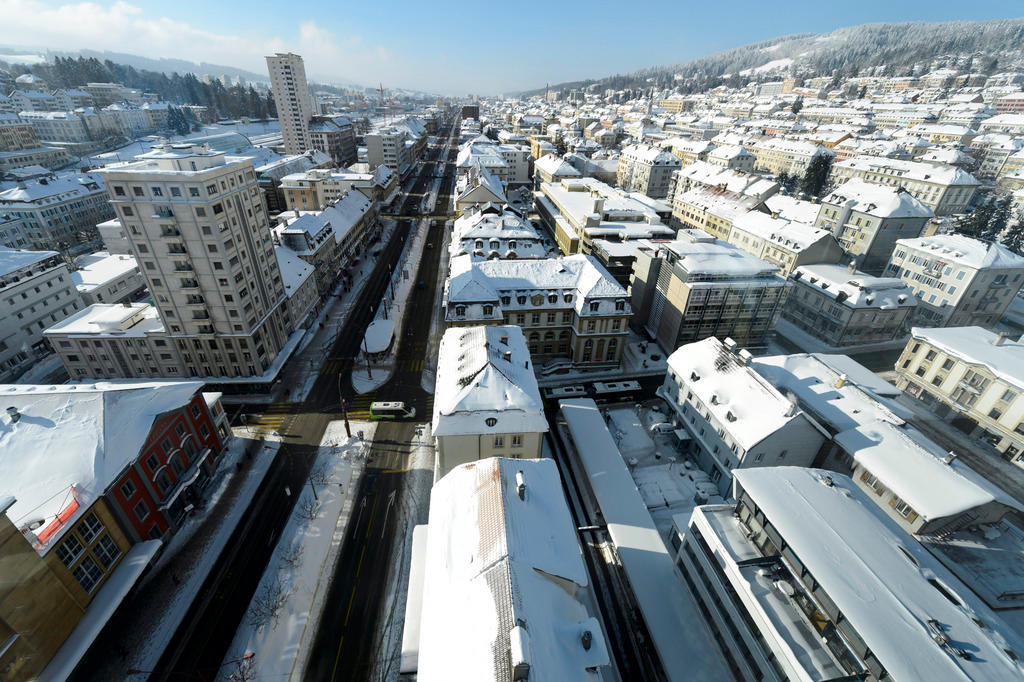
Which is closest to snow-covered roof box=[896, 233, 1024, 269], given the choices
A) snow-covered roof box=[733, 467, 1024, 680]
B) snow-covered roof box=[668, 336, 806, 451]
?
snow-covered roof box=[668, 336, 806, 451]

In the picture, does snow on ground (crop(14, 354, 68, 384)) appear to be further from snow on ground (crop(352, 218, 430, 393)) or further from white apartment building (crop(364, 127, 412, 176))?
white apartment building (crop(364, 127, 412, 176))

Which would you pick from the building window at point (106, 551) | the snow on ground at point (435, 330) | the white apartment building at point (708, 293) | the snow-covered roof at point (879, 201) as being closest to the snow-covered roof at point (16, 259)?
the building window at point (106, 551)

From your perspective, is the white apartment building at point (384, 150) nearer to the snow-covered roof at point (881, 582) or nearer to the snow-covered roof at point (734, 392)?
the snow-covered roof at point (734, 392)

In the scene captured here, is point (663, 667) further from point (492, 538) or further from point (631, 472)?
point (631, 472)

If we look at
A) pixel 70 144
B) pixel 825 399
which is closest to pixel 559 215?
pixel 825 399

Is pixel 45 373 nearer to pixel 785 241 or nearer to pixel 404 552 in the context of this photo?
pixel 404 552

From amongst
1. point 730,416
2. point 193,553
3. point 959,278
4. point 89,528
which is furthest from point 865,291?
point 89,528
